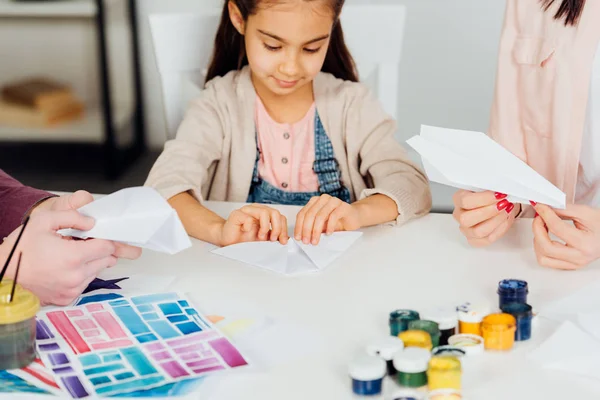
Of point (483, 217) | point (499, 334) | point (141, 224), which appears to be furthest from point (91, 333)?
point (483, 217)

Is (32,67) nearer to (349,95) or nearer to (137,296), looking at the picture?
(349,95)

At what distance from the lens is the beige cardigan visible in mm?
1574

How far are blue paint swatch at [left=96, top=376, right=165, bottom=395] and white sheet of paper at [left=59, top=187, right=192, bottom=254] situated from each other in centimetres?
17

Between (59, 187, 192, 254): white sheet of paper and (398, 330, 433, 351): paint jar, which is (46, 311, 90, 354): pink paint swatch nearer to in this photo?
(59, 187, 192, 254): white sheet of paper

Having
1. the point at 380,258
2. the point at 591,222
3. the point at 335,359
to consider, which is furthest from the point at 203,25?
the point at 335,359

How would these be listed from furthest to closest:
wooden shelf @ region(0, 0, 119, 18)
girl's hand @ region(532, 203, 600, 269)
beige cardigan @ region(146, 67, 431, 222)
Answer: wooden shelf @ region(0, 0, 119, 18)
beige cardigan @ region(146, 67, 431, 222)
girl's hand @ region(532, 203, 600, 269)

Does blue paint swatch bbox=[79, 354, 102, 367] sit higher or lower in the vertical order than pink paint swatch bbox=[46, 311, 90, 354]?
higher

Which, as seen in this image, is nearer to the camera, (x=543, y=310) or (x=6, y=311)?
(x=6, y=311)

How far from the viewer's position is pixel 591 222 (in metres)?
1.17

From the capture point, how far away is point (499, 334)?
93 cm

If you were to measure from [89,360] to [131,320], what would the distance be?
101 millimetres

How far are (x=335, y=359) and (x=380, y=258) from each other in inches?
12.4

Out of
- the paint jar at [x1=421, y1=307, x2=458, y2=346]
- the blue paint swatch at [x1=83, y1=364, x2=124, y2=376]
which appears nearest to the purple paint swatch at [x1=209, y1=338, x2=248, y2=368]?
the blue paint swatch at [x1=83, y1=364, x2=124, y2=376]

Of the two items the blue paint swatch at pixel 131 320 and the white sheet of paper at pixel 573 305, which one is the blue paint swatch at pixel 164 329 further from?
the white sheet of paper at pixel 573 305
